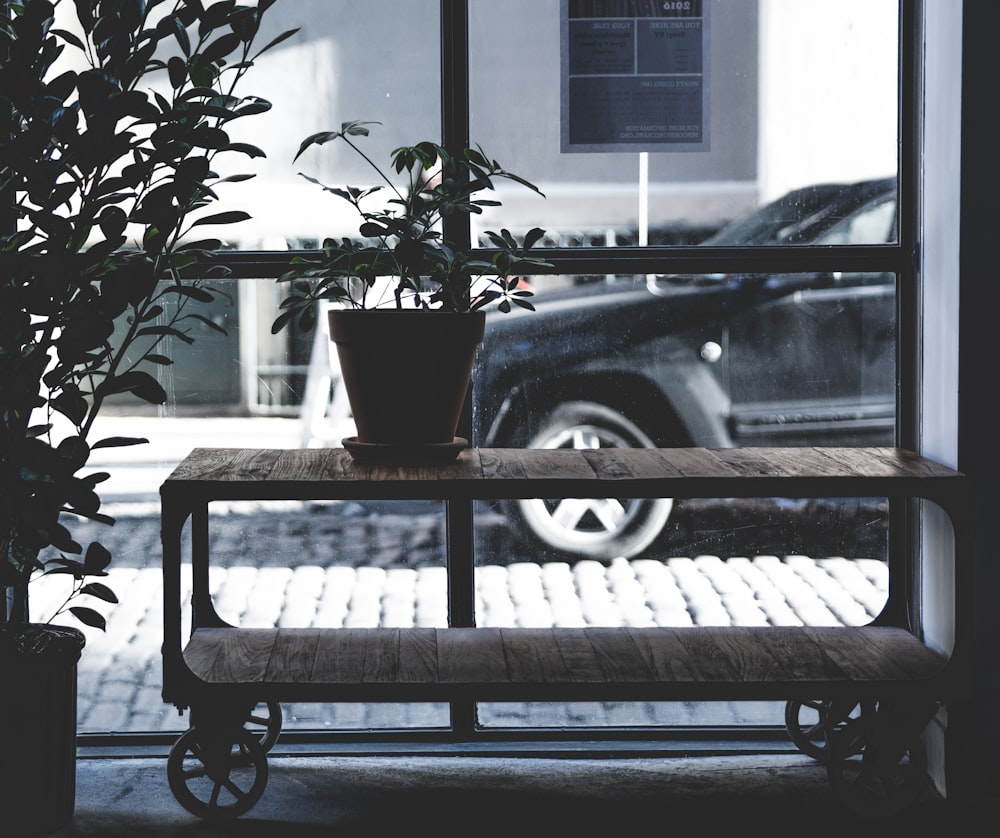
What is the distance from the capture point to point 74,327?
2.00 metres

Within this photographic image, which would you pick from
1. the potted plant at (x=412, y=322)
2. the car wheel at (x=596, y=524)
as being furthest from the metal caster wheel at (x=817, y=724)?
the potted plant at (x=412, y=322)

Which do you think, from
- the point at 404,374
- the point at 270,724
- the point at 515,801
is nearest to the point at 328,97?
the point at 404,374

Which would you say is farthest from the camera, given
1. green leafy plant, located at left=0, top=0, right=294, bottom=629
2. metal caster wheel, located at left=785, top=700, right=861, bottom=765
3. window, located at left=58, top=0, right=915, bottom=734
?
window, located at left=58, top=0, right=915, bottom=734

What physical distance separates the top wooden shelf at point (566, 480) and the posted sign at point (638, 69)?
797 mm

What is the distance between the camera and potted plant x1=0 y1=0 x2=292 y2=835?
1.95 metres

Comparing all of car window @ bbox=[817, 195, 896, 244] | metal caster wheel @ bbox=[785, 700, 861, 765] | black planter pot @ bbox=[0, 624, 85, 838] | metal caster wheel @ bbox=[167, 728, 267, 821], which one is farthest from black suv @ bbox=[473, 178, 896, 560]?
black planter pot @ bbox=[0, 624, 85, 838]

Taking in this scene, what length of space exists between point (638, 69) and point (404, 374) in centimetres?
89

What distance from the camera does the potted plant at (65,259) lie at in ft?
6.40

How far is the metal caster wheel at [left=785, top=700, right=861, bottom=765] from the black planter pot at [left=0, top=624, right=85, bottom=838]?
148 centimetres

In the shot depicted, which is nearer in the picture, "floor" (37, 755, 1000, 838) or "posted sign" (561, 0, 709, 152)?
"floor" (37, 755, 1000, 838)

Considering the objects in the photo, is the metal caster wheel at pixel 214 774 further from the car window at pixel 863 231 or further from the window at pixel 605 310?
the car window at pixel 863 231

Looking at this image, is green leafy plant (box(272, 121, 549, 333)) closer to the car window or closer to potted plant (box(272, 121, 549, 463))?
potted plant (box(272, 121, 549, 463))

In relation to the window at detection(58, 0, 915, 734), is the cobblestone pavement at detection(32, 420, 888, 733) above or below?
below

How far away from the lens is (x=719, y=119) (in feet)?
8.32
